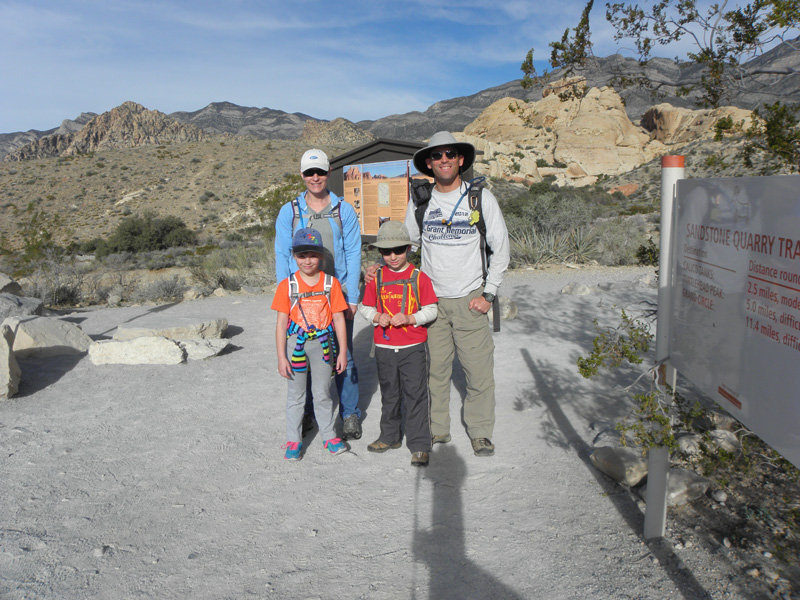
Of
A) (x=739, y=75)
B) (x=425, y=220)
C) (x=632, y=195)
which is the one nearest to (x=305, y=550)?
(x=425, y=220)

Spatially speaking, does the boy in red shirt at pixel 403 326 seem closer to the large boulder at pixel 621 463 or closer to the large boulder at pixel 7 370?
the large boulder at pixel 621 463

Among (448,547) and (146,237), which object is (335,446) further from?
(146,237)

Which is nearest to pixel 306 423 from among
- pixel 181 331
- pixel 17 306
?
pixel 181 331

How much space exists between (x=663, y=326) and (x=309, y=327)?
6.37ft

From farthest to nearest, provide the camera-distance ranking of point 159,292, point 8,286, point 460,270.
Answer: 1. point 159,292
2. point 8,286
3. point 460,270

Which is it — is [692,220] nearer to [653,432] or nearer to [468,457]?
[653,432]

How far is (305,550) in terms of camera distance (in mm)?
2613

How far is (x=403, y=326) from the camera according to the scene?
3.40 meters

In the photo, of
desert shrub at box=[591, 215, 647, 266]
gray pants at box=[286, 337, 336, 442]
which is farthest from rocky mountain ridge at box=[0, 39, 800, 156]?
gray pants at box=[286, 337, 336, 442]

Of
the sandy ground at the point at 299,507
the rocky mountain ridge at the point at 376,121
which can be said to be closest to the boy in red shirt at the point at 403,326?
the sandy ground at the point at 299,507

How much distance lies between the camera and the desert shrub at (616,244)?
1212 centimetres

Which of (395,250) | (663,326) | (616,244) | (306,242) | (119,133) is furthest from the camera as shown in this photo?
(119,133)

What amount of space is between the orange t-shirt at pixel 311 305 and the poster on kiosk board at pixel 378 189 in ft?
16.3

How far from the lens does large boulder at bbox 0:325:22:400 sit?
179 inches
